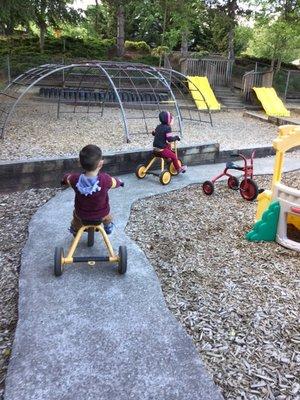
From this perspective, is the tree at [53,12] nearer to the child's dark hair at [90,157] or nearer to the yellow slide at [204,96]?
the yellow slide at [204,96]

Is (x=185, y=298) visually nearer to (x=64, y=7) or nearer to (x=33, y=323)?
(x=33, y=323)

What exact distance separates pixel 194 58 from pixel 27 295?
18.5 m

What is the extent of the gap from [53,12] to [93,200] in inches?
537

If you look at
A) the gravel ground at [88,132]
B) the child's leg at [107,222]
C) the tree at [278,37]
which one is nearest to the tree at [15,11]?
the gravel ground at [88,132]

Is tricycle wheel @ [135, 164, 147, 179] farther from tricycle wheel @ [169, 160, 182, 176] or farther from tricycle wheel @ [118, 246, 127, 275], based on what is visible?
tricycle wheel @ [118, 246, 127, 275]

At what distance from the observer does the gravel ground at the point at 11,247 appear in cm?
313

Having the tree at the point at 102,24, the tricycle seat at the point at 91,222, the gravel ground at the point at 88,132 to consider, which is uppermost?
the tree at the point at 102,24

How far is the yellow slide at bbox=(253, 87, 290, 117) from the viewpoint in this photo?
16905 mm

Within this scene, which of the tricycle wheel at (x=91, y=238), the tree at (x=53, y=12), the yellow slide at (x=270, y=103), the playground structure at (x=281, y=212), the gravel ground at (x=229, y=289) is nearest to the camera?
the gravel ground at (x=229, y=289)

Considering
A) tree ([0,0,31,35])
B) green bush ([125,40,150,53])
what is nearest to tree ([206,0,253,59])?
green bush ([125,40,150,53])

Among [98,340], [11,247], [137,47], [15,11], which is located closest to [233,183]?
[11,247]

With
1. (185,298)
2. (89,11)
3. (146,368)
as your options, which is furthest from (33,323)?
(89,11)

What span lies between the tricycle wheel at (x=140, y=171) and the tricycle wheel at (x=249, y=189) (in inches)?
72.1

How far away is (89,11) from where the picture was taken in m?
24.7
